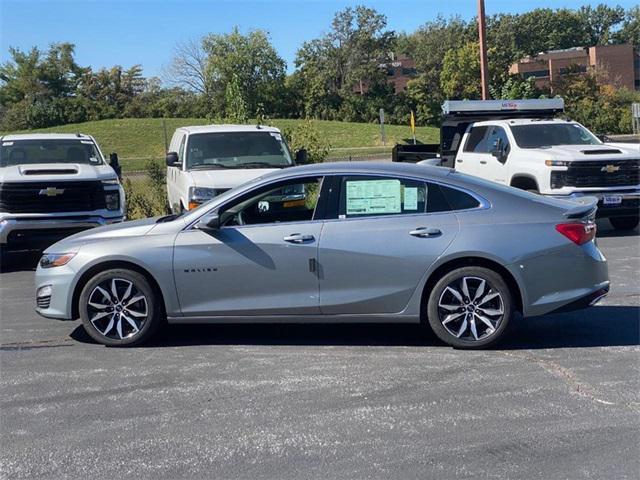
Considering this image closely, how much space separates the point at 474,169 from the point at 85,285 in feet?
31.7

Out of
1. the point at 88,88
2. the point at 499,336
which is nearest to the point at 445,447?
the point at 499,336

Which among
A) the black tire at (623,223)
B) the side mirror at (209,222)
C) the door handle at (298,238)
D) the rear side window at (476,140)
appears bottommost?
the black tire at (623,223)

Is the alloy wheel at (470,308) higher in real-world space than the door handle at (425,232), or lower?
lower

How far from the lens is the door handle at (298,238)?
6.21 m

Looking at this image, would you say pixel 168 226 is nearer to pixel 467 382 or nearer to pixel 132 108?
pixel 467 382

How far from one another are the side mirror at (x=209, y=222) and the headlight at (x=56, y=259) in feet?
3.73

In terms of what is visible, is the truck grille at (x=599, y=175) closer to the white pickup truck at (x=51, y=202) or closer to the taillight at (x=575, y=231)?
the taillight at (x=575, y=231)

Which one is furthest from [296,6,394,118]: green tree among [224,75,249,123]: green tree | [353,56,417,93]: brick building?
[224,75,249,123]: green tree

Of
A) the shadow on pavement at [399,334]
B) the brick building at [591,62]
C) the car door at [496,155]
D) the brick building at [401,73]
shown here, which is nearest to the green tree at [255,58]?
the brick building at [401,73]

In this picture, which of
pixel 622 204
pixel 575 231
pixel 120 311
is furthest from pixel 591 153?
pixel 120 311

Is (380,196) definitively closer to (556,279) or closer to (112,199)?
(556,279)

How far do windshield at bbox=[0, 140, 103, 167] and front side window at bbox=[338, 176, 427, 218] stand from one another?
7.12 meters

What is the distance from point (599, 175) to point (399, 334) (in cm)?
709

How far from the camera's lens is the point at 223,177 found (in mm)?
11172
